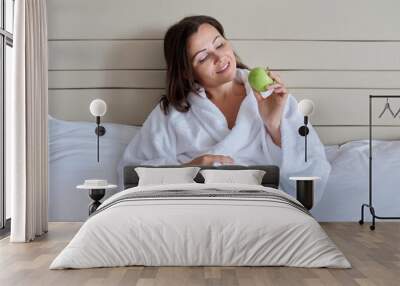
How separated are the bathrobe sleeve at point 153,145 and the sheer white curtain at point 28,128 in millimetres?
907

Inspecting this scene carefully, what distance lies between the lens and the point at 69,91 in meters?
6.68

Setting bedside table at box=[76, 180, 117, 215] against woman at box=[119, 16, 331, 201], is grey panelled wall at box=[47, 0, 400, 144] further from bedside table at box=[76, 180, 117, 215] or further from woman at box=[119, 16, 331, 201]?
bedside table at box=[76, 180, 117, 215]

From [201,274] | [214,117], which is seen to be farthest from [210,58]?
[201,274]

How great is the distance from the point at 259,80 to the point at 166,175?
1456 millimetres

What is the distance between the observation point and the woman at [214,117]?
644 cm

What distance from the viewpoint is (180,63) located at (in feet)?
21.3

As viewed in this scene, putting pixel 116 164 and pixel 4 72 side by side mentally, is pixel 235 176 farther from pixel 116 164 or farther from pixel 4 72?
pixel 4 72

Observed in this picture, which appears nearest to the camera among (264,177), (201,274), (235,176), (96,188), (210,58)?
(201,274)

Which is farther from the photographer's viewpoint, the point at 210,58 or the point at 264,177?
the point at 210,58

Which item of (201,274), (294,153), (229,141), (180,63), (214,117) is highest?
(180,63)

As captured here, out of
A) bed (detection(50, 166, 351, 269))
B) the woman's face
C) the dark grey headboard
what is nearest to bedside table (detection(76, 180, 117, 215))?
the dark grey headboard

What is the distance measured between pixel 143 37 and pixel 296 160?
211cm

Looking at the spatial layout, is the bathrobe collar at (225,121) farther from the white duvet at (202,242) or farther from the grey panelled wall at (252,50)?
the white duvet at (202,242)

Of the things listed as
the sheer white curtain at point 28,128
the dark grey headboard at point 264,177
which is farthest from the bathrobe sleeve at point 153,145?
the sheer white curtain at point 28,128
